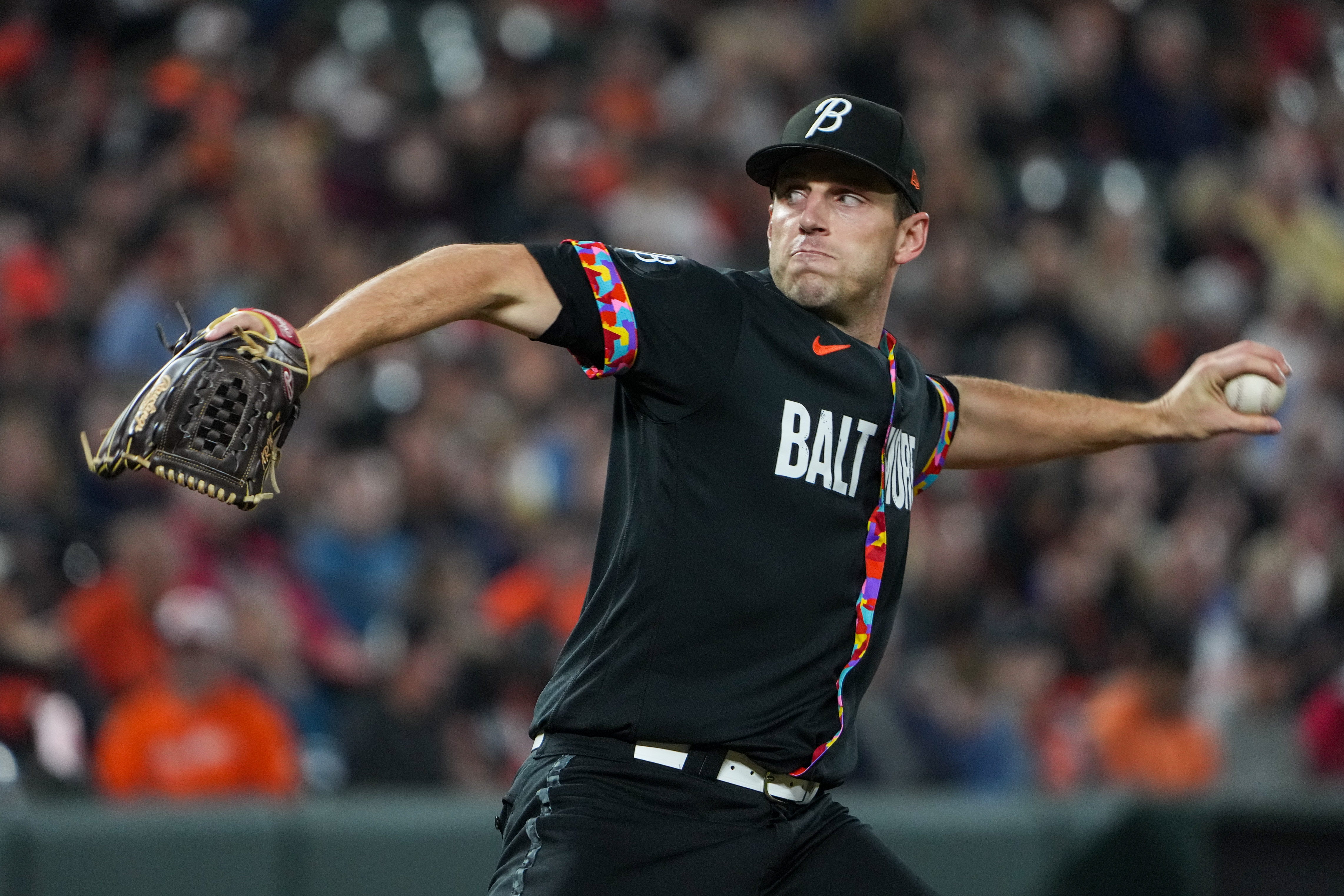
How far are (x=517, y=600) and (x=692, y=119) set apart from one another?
4084 mm

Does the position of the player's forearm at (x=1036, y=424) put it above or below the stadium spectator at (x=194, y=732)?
above

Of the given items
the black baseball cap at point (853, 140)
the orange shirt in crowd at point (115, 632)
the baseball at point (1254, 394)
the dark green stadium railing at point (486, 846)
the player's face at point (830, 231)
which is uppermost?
the black baseball cap at point (853, 140)

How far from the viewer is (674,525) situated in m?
3.24

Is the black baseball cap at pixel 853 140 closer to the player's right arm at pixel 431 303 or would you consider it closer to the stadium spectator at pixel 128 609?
the player's right arm at pixel 431 303

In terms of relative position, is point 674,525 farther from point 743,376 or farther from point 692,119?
point 692,119

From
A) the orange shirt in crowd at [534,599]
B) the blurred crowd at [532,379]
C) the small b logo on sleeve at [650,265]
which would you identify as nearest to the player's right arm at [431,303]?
the small b logo on sleeve at [650,265]

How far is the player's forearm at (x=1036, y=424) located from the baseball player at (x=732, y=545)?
554mm

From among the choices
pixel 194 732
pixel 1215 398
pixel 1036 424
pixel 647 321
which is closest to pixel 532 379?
pixel 194 732

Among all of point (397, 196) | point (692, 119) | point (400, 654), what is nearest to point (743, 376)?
point (400, 654)

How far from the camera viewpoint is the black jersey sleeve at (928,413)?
3.76 meters

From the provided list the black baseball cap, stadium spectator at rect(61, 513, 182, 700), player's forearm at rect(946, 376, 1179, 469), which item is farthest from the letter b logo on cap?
stadium spectator at rect(61, 513, 182, 700)

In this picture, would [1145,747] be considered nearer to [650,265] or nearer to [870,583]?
[870,583]

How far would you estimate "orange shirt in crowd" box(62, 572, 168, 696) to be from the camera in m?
6.59

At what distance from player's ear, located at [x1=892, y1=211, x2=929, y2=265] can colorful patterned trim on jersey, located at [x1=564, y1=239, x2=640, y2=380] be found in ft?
2.43
